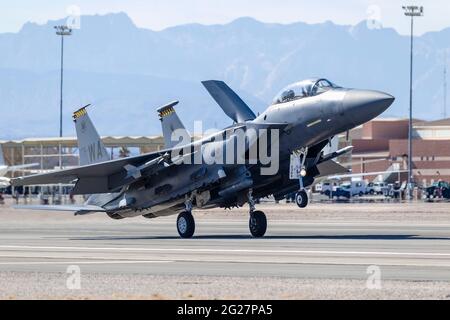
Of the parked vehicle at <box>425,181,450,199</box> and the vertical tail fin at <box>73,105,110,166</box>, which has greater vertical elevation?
the vertical tail fin at <box>73,105,110,166</box>

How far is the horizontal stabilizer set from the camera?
3284 cm

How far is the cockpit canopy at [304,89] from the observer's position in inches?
1152

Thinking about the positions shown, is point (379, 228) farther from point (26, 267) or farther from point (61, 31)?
point (61, 31)

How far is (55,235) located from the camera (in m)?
34.7

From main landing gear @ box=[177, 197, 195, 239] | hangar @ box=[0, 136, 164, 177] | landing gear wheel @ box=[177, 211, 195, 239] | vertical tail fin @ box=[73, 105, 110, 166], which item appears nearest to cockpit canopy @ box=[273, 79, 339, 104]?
main landing gear @ box=[177, 197, 195, 239]

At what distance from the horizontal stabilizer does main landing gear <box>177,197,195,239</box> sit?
301 cm

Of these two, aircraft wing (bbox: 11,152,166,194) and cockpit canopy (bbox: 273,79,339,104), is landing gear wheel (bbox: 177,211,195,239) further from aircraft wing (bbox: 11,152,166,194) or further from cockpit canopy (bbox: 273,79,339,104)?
cockpit canopy (bbox: 273,79,339,104)

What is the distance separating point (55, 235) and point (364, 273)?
56.2ft

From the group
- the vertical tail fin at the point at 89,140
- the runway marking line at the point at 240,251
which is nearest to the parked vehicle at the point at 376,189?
the vertical tail fin at the point at 89,140

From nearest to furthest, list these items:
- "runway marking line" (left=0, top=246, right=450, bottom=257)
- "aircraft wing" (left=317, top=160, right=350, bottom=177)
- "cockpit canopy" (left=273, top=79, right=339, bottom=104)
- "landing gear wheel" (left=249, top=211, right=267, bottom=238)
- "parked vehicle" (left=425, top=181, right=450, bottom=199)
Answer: "runway marking line" (left=0, top=246, right=450, bottom=257) < "cockpit canopy" (left=273, top=79, right=339, bottom=104) < "landing gear wheel" (left=249, top=211, right=267, bottom=238) < "aircraft wing" (left=317, top=160, right=350, bottom=177) < "parked vehicle" (left=425, top=181, right=450, bottom=199)

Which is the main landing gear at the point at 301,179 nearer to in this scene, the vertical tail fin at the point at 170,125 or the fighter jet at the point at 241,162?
the fighter jet at the point at 241,162

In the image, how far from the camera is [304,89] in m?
29.5

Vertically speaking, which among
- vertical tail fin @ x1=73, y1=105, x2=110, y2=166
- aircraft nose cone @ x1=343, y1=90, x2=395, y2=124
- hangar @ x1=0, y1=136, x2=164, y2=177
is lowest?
vertical tail fin @ x1=73, y1=105, x2=110, y2=166
